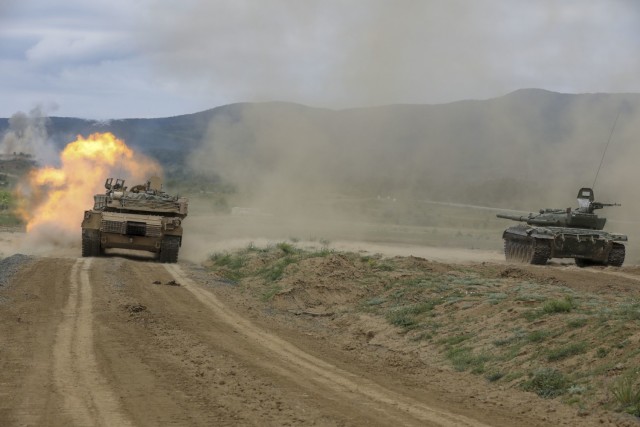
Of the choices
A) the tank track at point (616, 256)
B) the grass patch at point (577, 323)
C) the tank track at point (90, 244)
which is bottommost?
the tank track at point (90, 244)

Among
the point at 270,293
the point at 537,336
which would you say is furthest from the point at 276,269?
the point at 537,336

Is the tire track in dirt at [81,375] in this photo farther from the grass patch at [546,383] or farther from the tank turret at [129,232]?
the tank turret at [129,232]

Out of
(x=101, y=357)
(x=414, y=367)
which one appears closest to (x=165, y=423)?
(x=101, y=357)

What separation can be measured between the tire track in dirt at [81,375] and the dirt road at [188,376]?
0.05 feet

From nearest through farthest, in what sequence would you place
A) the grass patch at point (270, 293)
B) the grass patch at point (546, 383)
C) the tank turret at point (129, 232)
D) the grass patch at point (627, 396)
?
the grass patch at point (627, 396), the grass patch at point (546, 383), the grass patch at point (270, 293), the tank turret at point (129, 232)

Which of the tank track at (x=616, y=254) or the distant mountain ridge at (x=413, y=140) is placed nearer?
the tank track at (x=616, y=254)

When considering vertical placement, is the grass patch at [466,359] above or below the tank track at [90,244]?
above

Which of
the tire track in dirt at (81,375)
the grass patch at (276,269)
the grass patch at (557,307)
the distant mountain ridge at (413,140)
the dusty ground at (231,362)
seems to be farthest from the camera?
the distant mountain ridge at (413,140)

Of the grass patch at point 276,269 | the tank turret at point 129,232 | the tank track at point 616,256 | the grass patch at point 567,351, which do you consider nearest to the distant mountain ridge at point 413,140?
the tank turret at point 129,232

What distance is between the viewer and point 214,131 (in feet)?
295

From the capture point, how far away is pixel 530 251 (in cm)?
3130

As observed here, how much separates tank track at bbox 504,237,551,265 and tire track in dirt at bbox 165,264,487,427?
54.0 ft

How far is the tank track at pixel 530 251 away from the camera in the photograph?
30.7 metres

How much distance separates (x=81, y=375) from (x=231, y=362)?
7.32 feet
